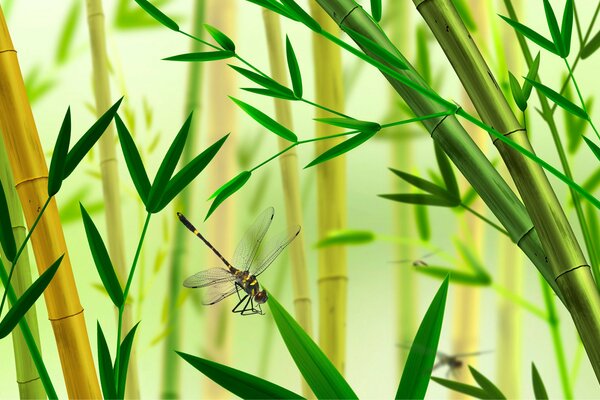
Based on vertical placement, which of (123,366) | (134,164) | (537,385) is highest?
(134,164)

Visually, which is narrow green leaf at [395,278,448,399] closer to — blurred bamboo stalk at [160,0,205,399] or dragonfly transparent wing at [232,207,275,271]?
dragonfly transparent wing at [232,207,275,271]

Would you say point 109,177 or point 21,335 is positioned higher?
point 109,177

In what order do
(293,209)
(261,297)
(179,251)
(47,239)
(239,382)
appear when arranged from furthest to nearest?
(179,251)
(293,209)
(261,297)
(47,239)
(239,382)

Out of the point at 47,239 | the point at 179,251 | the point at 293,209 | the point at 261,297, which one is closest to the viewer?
the point at 47,239

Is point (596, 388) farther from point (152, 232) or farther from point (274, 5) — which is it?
point (274, 5)

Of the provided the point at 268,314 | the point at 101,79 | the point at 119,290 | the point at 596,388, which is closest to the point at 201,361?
the point at 119,290

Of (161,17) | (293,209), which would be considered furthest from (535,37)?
(293,209)

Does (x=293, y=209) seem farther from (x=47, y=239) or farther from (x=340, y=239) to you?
(x=47, y=239)

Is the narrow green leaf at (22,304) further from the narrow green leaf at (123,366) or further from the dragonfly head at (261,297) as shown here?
the dragonfly head at (261,297)
